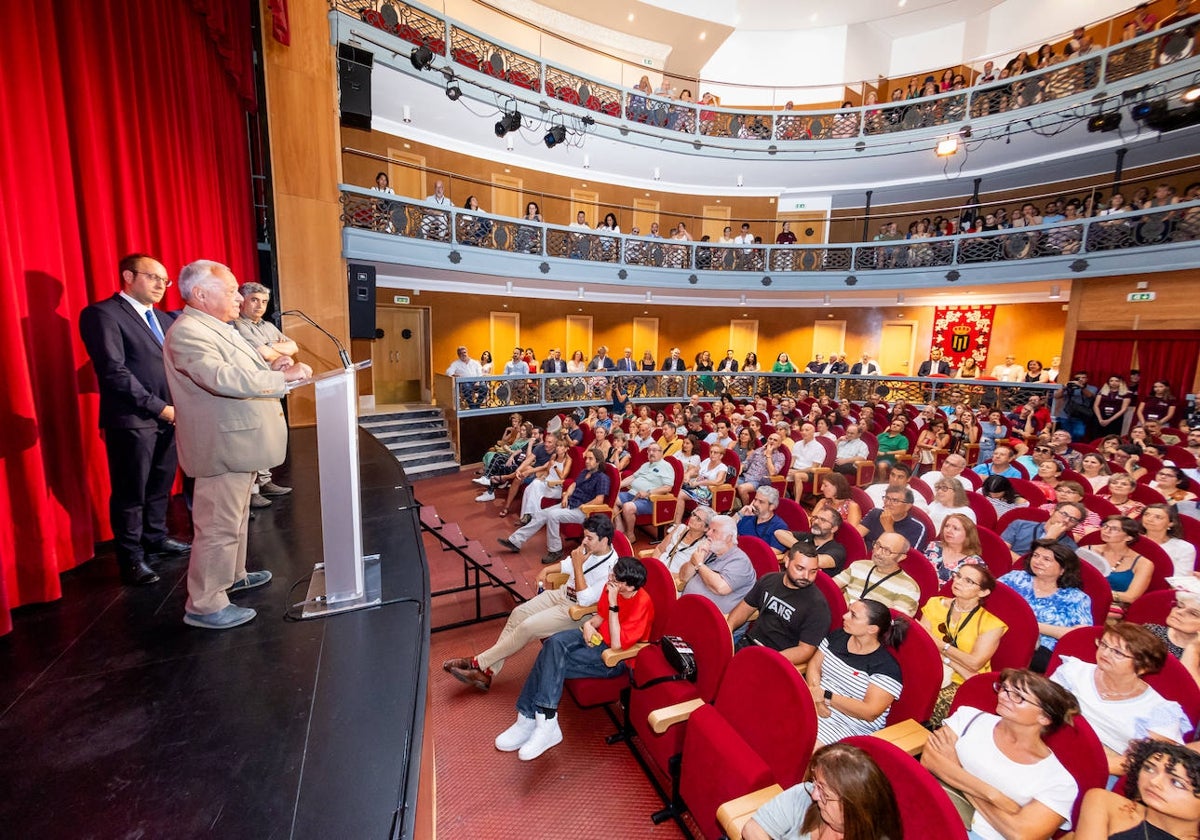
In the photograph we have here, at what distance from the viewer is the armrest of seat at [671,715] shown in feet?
7.17

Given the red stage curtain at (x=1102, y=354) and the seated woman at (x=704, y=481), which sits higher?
the red stage curtain at (x=1102, y=354)

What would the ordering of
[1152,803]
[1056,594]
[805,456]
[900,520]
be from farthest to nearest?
[805,456] < [900,520] < [1056,594] < [1152,803]

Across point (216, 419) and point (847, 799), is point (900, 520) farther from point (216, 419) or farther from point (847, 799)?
point (216, 419)

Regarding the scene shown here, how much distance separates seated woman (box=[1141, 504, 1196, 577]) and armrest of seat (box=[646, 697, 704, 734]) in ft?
10.6

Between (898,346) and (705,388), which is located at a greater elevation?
(898,346)

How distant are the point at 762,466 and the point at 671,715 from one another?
157 inches

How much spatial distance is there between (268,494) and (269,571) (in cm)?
149

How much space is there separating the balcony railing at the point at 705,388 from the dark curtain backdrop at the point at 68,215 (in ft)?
18.9

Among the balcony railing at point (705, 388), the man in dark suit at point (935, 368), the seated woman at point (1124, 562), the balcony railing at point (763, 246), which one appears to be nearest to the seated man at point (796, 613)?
the seated woman at point (1124, 562)

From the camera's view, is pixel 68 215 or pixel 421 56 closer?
pixel 68 215

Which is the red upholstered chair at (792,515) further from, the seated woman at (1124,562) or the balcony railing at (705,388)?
the balcony railing at (705,388)

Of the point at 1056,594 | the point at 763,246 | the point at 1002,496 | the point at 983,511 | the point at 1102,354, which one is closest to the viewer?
the point at 1056,594

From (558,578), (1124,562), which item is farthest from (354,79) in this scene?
(1124,562)

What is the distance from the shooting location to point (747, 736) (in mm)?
2021
